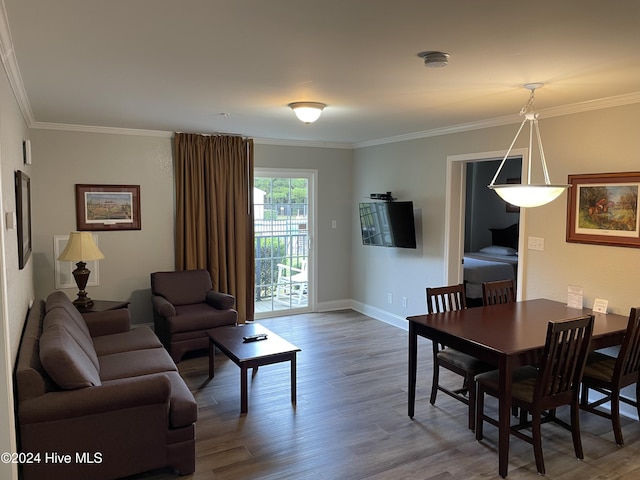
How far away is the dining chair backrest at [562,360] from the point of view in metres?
2.71

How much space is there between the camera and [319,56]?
2582mm

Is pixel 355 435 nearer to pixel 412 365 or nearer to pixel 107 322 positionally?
pixel 412 365

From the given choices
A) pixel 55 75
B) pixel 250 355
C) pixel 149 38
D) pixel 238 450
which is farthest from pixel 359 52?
pixel 238 450

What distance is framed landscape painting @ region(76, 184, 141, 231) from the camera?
5219mm

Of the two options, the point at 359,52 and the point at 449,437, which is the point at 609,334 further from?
the point at 359,52

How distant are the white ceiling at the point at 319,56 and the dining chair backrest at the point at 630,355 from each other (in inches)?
62.7

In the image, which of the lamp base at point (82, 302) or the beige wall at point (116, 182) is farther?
the beige wall at point (116, 182)

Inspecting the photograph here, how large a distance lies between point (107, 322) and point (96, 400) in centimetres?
189

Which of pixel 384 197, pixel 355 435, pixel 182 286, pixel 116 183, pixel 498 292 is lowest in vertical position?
pixel 355 435

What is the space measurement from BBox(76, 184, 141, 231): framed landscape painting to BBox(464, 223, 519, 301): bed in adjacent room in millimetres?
4370

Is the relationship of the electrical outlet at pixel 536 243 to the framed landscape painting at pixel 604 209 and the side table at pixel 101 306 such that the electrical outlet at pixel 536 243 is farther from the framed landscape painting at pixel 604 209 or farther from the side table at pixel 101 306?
the side table at pixel 101 306

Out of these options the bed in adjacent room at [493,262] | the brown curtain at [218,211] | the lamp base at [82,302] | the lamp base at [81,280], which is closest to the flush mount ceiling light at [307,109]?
the brown curtain at [218,211]

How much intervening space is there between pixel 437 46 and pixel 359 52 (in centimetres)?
41

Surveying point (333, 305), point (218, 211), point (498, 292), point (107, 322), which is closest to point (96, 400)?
point (107, 322)
